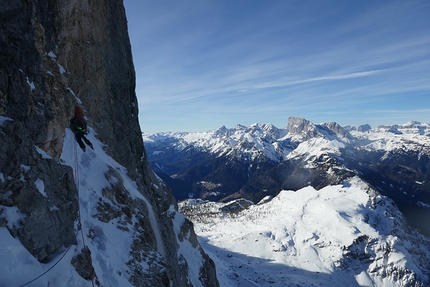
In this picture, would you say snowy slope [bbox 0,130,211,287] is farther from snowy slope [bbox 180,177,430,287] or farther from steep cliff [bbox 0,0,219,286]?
snowy slope [bbox 180,177,430,287]

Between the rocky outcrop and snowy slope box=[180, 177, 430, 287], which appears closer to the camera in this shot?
the rocky outcrop

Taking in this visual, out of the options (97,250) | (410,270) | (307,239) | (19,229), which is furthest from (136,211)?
(410,270)

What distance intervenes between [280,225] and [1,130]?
9103 cm

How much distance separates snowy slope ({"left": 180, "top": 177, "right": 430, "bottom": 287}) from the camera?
68.4 metres

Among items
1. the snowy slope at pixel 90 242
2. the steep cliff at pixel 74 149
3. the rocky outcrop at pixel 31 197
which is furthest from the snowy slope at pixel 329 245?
the rocky outcrop at pixel 31 197

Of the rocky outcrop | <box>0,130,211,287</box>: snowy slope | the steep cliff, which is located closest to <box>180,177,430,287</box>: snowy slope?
the steep cliff

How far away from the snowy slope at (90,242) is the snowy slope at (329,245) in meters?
46.9

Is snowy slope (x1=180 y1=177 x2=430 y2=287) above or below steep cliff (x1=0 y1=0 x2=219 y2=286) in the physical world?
below

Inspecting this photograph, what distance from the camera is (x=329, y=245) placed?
78875 mm

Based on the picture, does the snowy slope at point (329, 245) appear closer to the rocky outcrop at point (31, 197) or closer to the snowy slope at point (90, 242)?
the snowy slope at point (90, 242)

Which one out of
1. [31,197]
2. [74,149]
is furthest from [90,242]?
[74,149]

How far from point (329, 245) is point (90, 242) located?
82.6 metres

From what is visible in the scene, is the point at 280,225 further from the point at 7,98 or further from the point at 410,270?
the point at 7,98

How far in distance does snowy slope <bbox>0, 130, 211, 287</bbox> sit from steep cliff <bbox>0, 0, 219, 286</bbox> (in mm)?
61
